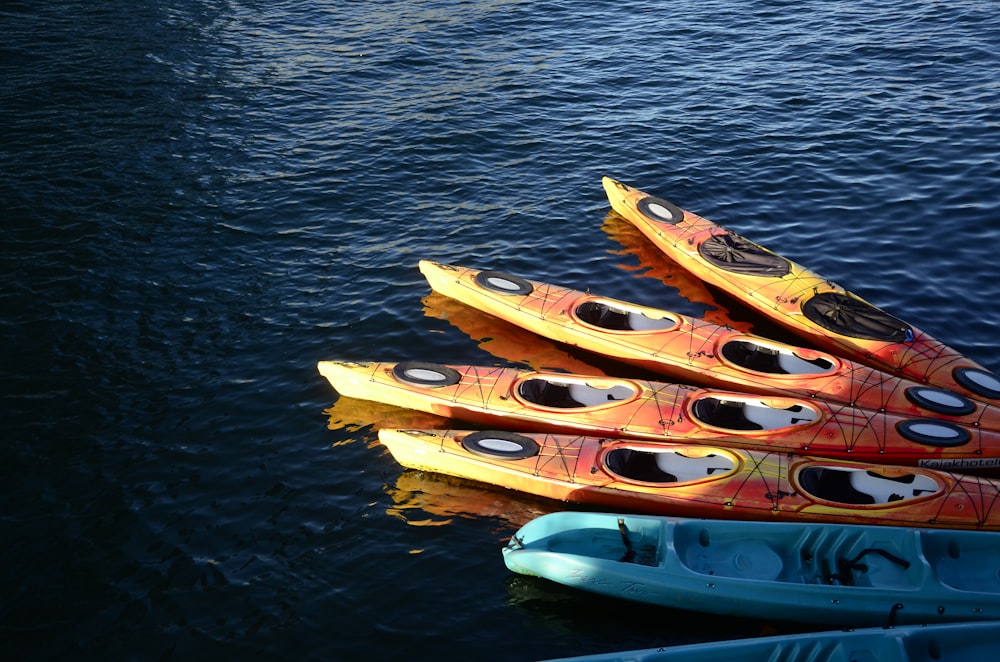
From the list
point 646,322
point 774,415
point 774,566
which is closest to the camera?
point 774,566

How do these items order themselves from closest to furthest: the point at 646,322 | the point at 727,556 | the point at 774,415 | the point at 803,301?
the point at 727,556, the point at 774,415, the point at 803,301, the point at 646,322

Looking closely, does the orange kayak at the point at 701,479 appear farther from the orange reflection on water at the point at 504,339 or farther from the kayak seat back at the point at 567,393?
the orange reflection on water at the point at 504,339

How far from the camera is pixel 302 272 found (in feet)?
63.0

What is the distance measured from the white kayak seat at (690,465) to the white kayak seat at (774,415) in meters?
1.11

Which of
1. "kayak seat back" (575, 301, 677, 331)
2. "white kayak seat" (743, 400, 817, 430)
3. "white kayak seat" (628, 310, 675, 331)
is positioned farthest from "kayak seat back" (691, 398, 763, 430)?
"kayak seat back" (575, 301, 677, 331)

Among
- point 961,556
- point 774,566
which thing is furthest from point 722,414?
point 961,556

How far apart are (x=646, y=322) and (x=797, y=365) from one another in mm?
2780

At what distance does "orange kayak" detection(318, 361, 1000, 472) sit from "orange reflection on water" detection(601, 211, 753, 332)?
3.22m

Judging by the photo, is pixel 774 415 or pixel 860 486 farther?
pixel 774 415

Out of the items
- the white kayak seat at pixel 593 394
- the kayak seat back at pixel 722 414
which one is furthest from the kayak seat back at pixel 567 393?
the kayak seat back at pixel 722 414

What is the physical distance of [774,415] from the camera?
14117mm

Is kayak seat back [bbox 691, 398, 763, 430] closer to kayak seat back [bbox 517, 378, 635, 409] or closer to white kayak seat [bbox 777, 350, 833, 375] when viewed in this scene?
kayak seat back [bbox 517, 378, 635, 409]

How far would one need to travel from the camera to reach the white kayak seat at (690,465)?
1320 centimetres

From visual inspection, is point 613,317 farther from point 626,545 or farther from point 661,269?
point 626,545
